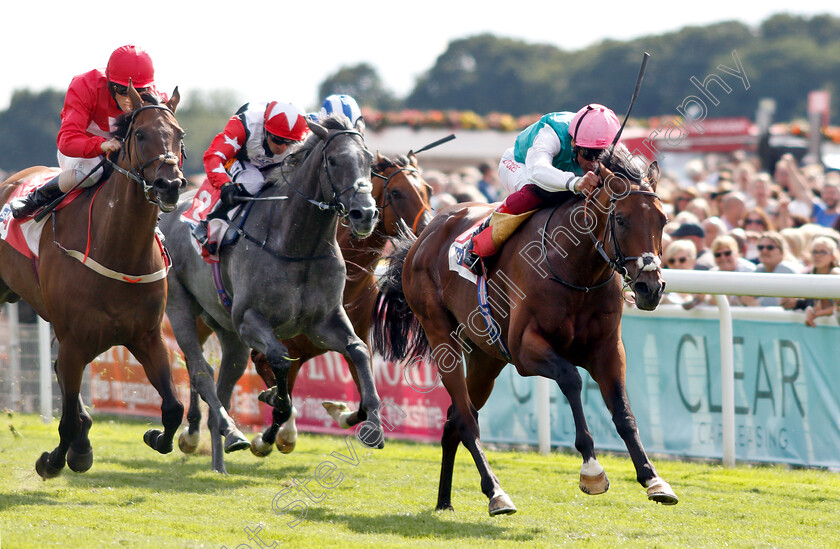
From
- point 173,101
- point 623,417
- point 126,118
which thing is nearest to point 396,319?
point 173,101

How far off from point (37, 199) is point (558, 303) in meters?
2.91

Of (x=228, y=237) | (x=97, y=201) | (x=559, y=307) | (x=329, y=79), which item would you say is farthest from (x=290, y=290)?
(x=329, y=79)

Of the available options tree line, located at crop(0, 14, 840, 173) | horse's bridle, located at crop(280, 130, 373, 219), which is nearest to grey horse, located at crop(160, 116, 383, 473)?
horse's bridle, located at crop(280, 130, 373, 219)

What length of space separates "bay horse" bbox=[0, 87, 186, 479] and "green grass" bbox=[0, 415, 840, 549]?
524 millimetres

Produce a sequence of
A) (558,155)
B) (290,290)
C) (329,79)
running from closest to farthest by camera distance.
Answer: (558,155), (290,290), (329,79)

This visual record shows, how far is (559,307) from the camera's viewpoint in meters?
4.81

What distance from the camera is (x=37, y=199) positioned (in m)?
5.67

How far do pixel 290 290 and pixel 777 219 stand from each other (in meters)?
5.65

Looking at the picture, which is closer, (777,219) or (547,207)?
(547,207)

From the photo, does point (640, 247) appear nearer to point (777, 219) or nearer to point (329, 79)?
point (777, 219)

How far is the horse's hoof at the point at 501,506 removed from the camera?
4809 millimetres

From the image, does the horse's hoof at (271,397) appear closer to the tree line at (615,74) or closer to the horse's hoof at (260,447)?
the horse's hoof at (260,447)

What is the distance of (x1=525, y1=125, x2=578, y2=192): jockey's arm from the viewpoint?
189 inches

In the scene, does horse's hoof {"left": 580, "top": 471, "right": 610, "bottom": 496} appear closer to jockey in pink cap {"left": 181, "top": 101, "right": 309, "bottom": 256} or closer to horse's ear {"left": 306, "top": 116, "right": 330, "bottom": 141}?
horse's ear {"left": 306, "top": 116, "right": 330, "bottom": 141}
